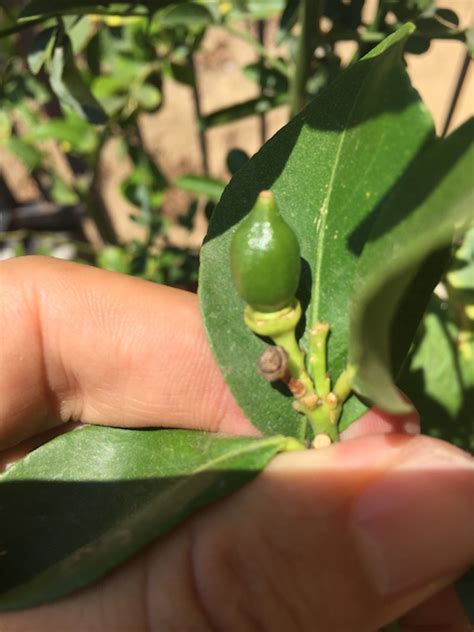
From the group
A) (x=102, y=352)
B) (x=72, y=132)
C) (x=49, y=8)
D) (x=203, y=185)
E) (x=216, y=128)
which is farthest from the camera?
(x=216, y=128)

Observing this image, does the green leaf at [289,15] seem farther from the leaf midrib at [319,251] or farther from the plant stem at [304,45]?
the leaf midrib at [319,251]

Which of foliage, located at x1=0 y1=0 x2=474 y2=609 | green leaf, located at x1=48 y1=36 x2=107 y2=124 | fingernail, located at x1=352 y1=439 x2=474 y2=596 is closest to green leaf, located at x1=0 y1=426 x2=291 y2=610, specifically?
foliage, located at x1=0 y1=0 x2=474 y2=609

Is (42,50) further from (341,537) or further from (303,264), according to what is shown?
(341,537)

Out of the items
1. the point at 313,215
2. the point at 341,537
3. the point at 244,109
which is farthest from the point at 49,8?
the point at 341,537

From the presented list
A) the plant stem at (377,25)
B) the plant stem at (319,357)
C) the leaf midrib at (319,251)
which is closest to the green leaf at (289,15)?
the plant stem at (377,25)

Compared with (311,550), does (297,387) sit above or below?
above

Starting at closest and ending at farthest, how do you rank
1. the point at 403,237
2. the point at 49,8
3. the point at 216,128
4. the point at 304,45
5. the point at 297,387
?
the point at 403,237
the point at 297,387
the point at 49,8
the point at 304,45
the point at 216,128

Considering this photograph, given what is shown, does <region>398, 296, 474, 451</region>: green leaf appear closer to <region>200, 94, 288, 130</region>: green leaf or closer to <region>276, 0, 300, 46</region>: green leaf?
<region>200, 94, 288, 130</region>: green leaf
